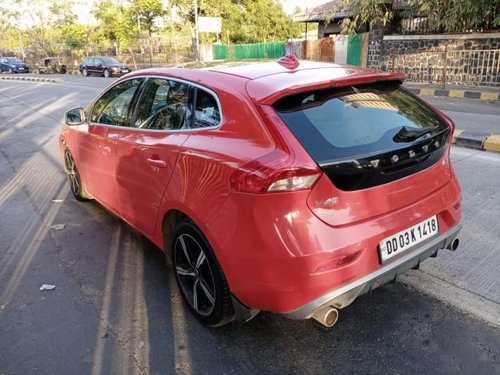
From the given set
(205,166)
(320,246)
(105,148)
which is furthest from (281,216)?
(105,148)

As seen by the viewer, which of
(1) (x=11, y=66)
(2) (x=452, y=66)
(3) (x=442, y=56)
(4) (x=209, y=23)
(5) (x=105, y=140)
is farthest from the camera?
(1) (x=11, y=66)

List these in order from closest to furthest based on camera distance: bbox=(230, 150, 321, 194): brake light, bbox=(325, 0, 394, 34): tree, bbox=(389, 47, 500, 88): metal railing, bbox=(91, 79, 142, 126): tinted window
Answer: bbox=(230, 150, 321, 194): brake light, bbox=(91, 79, 142, 126): tinted window, bbox=(389, 47, 500, 88): metal railing, bbox=(325, 0, 394, 34): tree

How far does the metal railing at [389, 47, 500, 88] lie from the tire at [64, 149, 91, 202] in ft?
42.9

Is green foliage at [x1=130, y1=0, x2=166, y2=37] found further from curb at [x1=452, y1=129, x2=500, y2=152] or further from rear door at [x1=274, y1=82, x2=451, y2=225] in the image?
rear door at [x1=274, y1=82, x2=451, y2=225]

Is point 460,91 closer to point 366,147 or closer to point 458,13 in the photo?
point 458,13

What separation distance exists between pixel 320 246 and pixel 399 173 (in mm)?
693

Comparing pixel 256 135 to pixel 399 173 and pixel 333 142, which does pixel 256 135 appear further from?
pixel 399 173

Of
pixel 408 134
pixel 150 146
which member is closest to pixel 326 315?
pixel 408 134

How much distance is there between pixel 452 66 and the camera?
641 inches

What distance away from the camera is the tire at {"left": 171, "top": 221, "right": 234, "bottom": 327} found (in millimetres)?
2707

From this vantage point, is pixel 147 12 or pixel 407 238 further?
pixel 147 12

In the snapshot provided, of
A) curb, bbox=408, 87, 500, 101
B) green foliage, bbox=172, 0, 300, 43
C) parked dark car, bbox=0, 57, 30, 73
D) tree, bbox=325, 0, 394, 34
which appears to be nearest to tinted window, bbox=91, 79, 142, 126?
curb, bbox=408, 87, 500, 101

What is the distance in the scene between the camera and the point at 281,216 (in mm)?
2285

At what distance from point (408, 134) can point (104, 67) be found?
106 feet
